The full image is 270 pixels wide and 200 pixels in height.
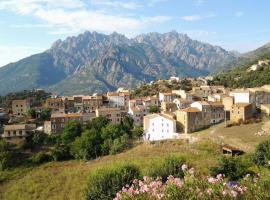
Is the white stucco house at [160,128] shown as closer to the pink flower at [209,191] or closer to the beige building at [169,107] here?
the beige building at [169,107]

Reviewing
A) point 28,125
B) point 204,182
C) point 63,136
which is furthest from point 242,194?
point 28,125

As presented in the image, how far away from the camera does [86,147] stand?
67.1m

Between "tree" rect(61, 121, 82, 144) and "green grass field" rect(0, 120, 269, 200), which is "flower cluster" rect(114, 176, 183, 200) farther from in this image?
"tree" rect(61, 121, 82, 144)

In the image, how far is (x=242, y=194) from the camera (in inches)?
449

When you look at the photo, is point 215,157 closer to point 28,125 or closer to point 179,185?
point 179,185

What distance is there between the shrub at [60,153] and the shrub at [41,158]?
4.33 feet

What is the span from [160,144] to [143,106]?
92.2ft

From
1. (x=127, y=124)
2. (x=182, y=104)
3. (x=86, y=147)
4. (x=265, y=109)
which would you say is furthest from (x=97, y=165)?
(x=265, y=109)

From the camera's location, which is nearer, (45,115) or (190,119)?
(190,119)

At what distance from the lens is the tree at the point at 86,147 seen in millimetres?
66875

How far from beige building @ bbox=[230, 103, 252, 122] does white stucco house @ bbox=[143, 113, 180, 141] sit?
1031 cm

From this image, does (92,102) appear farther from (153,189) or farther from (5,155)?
(153,189)

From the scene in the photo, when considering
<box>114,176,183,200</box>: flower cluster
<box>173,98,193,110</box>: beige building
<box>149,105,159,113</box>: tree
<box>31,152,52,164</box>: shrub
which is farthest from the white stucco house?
<box>114,176,183,200</box>: flower cluster

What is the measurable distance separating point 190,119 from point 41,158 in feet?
85.0
